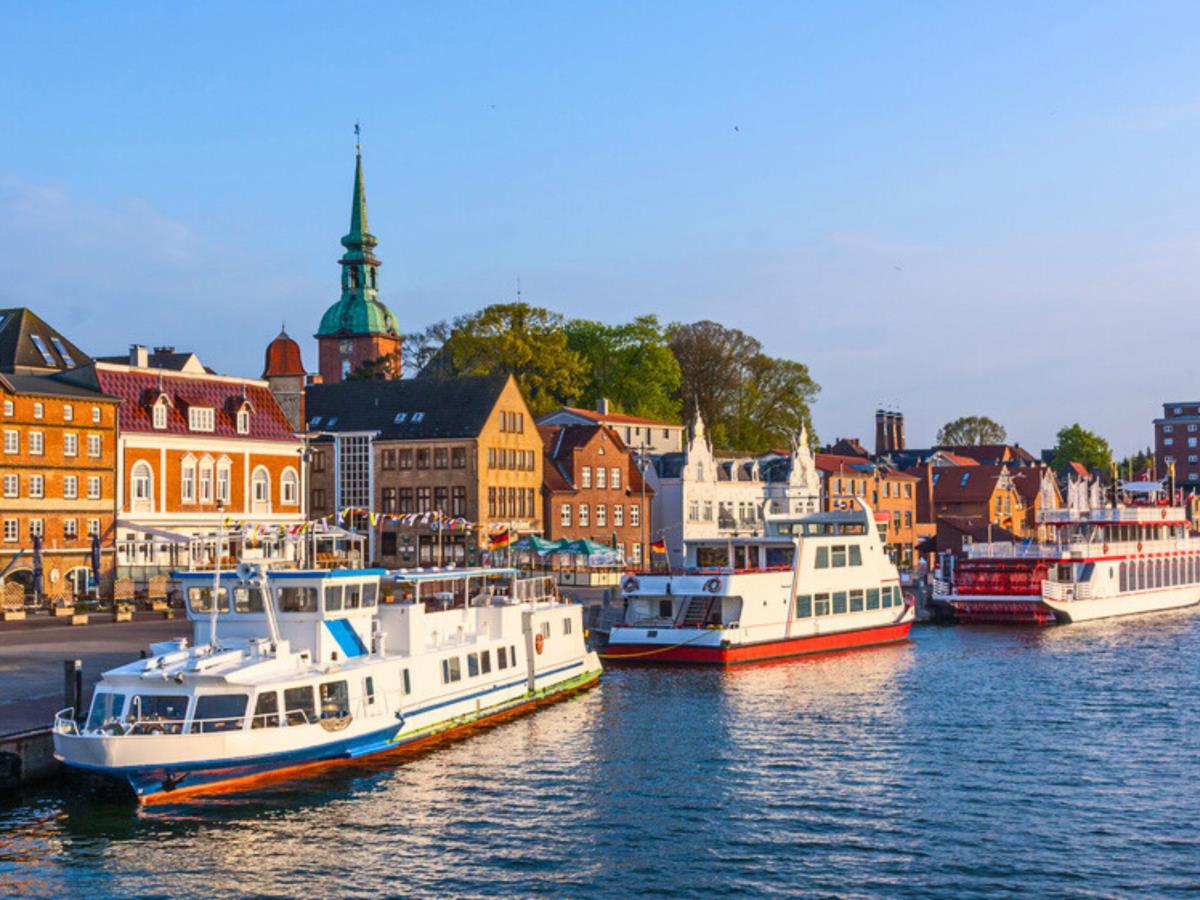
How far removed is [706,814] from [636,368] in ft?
302

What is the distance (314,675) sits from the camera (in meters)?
37.0

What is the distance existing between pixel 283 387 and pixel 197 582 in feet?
150

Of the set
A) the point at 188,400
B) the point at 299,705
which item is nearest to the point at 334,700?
the point at 299,705

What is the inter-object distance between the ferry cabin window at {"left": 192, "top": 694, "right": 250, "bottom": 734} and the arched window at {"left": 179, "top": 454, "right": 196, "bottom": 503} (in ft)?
127

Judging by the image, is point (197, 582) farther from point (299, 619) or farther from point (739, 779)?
point (739, 779)

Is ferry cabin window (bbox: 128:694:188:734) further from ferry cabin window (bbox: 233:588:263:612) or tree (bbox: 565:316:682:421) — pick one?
tree (bbox: 565:316:682:421)

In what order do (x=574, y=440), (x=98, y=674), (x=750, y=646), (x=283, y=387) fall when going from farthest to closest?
(x=574, y=440), (x=283, y=387), (x=750, y=646), (x=98, y=674)

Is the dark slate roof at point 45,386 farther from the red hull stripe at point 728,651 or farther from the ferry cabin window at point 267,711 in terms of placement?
the ferry cabin window at point 267,711

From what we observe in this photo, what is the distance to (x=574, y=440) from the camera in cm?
9475

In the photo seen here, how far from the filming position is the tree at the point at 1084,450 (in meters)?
187

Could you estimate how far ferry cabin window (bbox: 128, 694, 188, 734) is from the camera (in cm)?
3350

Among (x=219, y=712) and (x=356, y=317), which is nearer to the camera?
(x=219, y=712)

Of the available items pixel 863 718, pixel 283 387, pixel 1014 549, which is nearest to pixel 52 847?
pixel 863 718

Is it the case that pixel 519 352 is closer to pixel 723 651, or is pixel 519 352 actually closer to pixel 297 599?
pixel 723 651
